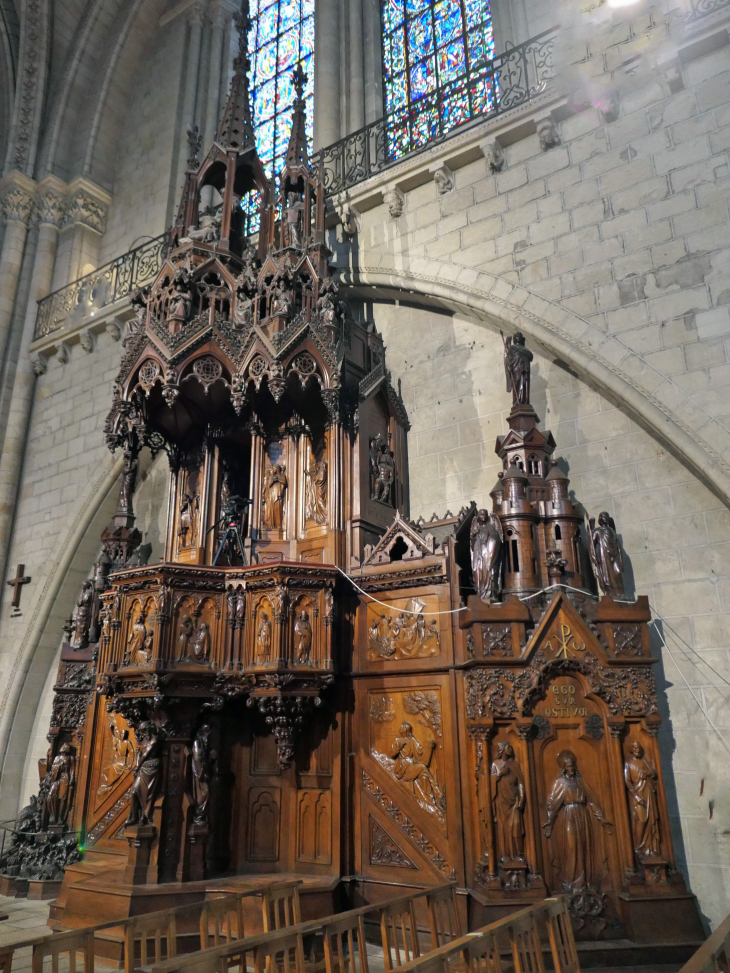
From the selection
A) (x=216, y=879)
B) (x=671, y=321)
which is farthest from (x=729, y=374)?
(x=216, y=879)

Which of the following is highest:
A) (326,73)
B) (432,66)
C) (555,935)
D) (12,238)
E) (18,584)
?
(326,73)

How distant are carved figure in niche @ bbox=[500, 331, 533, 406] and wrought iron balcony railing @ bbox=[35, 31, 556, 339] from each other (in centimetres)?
290

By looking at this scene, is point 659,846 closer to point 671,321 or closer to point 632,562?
point 632,562

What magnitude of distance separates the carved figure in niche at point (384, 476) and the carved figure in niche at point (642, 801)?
342 centimetres

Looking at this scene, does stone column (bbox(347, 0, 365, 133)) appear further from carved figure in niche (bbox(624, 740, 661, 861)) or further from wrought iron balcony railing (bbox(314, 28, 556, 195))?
carved figure in niche (bbox(624, 740, 661, 861))

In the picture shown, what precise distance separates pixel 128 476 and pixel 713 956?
8.02m

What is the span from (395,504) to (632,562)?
2.49 meters

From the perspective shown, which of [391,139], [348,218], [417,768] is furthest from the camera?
[391,139]

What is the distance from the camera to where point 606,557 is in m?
6.20

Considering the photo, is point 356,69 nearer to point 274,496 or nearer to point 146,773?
point 274,496

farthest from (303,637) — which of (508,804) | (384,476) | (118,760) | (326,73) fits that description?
(326,73)

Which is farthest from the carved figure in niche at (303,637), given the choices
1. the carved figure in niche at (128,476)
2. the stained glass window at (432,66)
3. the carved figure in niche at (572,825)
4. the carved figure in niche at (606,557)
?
the stained glass window at (432,66)

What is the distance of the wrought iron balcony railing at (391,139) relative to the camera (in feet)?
28.5

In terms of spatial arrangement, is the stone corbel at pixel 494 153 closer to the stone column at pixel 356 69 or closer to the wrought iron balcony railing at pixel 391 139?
the wrought iron balcony railing at pixel 391 139
